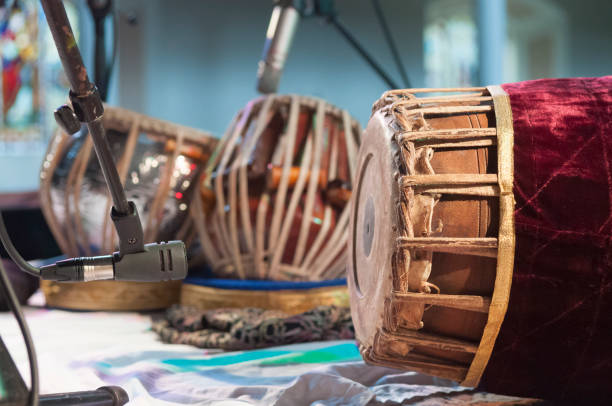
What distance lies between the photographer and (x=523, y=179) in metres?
0.79

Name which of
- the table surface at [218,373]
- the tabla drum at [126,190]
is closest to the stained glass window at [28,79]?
the tabla drum at [126,190]

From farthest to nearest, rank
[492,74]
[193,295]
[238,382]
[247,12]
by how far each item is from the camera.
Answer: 1. [247,12]
2. [492,74]
3. [193,295]
4. [238,382]

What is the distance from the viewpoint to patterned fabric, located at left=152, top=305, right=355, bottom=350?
1.42 meters

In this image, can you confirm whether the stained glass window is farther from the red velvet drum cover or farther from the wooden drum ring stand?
the red velvet drum cover

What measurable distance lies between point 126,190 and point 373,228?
1064 mm

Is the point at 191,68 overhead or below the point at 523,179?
overhead

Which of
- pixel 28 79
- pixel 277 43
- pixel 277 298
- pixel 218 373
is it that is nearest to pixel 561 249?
pixel 218 373

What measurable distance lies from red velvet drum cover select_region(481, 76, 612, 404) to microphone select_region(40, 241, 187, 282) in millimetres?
456

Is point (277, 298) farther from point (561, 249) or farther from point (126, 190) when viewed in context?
point (561, 249)

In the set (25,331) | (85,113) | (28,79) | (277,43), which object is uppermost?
A: (28,79)

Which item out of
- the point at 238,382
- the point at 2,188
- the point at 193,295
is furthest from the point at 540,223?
the point at 2,188

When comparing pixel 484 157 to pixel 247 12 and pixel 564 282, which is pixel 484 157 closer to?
pixel 564 282

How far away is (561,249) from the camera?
0.78 meters

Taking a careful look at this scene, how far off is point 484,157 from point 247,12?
3.16 meters
